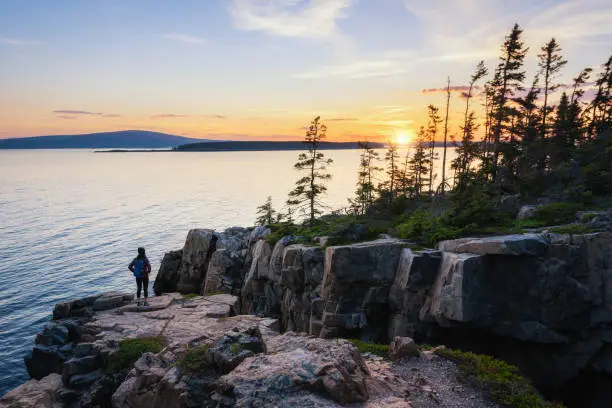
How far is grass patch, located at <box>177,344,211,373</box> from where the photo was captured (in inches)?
535

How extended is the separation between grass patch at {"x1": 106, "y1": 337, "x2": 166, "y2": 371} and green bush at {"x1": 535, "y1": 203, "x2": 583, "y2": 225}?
24.3m

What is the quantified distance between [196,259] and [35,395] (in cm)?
2589

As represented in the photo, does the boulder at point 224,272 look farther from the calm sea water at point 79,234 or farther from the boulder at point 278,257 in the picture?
the calm sea water at point 79,234

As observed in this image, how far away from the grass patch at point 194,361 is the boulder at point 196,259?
3165 cm

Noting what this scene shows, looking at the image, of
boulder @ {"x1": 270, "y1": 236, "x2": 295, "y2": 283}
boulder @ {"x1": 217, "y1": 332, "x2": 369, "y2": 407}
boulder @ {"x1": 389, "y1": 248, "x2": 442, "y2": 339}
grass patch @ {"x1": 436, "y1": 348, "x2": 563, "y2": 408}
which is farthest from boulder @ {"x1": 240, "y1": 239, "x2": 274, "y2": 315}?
boulder @ {"x1": 217, "y1": 332, "x2": 369, "y2": 407}

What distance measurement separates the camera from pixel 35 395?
20.3 meters

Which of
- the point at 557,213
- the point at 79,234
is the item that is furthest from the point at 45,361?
the point at 79,234

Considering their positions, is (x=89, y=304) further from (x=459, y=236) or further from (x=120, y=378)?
(x=459, y=236)

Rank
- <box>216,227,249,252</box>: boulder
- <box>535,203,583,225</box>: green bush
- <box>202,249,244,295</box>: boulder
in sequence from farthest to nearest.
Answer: <box>216,227,249,252</box>: boulder < <box>202,249,244,295</box>: boulder < <box>535,203,583,225</box>: green bush

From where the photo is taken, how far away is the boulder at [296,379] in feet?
35.9

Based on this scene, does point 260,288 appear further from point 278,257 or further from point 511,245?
point 511,245

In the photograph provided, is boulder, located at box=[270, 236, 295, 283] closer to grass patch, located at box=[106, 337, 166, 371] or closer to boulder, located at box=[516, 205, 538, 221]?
grass patch, located at box=[106, 337, 166, 371]

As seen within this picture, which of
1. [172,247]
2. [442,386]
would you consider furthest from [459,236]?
[172,247]

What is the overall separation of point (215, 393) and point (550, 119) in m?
53.9
